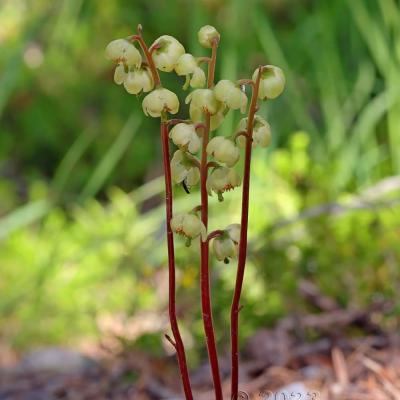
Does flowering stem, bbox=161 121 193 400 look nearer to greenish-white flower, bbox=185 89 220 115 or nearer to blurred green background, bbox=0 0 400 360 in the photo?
greenish-white flower, bbox=185 89 220 115

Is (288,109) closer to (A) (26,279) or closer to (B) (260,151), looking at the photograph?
(B) (260,151)

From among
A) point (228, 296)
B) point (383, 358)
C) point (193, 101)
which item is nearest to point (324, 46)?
point (228, 296)

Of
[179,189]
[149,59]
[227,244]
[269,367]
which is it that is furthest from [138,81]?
[179,189]

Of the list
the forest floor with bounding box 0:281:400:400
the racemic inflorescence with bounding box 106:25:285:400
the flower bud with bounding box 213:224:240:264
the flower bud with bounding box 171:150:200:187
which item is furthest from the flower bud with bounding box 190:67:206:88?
the forest floor with bounding box 0:281:400:400

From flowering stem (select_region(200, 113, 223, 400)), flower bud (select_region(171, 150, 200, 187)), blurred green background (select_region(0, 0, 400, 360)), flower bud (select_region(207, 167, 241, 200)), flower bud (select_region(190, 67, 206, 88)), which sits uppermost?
blurred green background (select_region(0, 0, 400, 360))

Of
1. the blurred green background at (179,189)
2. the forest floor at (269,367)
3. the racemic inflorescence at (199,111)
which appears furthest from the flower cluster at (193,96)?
the blurred green background at (179,189)

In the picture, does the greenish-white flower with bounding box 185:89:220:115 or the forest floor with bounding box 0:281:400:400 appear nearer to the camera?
the greenish-white flower with bounding box 185:89:220:115

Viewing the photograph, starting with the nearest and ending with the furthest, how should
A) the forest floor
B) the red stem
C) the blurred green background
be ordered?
the red stem, the forest floor, the blurred green background
